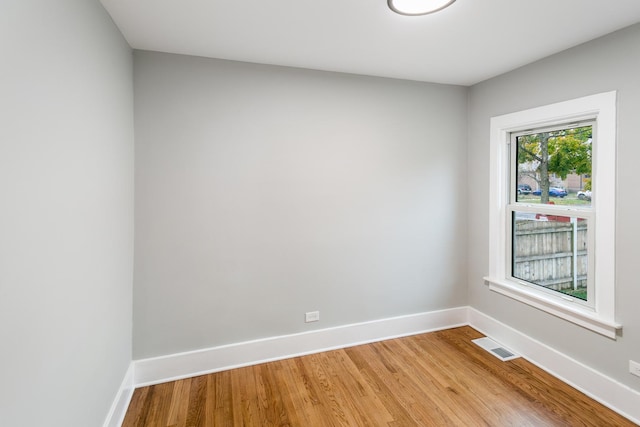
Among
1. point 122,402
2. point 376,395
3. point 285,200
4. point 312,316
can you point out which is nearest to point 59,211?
point 122,402

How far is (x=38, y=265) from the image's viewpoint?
45.0 inches

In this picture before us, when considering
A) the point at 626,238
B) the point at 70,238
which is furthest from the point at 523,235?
the point at 70,238

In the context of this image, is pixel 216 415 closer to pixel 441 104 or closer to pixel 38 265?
pixel 38 265

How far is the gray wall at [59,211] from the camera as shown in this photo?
3.25 ft

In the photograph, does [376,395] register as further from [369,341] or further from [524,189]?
[524,189]

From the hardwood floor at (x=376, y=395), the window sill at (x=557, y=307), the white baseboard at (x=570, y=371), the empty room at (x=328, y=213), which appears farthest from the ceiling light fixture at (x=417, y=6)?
the white baseboard at (x=570, y=371)

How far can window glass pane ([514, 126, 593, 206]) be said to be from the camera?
2375 millimetres

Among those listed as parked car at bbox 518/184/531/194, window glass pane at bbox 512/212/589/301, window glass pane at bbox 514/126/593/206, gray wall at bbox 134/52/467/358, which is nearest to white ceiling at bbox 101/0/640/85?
gray wall at bbox 134/52/467/358

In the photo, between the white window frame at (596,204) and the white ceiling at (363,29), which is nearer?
the white ceiling at (363,29)

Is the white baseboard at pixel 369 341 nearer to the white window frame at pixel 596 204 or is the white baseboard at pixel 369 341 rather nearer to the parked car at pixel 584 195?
the white window frame at pixel 596 204

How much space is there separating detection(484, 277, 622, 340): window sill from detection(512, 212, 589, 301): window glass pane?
0.44 feet

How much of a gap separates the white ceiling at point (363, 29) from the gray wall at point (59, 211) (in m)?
0.33

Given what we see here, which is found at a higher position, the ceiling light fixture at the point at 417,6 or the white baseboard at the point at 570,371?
the ceiling light fixture at the point at 417,6

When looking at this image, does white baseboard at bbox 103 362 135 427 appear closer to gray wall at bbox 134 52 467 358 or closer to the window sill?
gray wall at bbox 134 52 467 358
